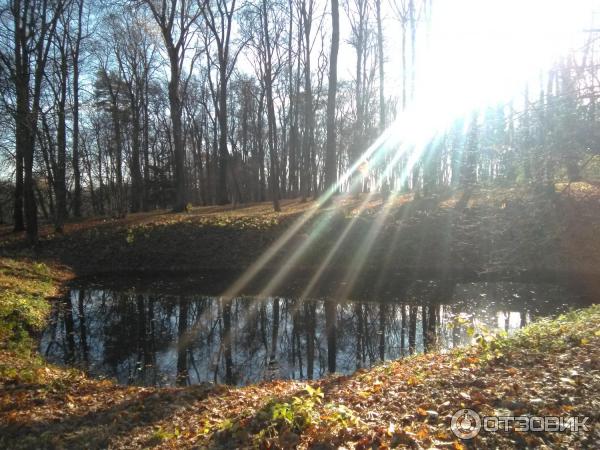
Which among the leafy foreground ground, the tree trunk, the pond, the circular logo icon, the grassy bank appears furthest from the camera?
the tree trunk

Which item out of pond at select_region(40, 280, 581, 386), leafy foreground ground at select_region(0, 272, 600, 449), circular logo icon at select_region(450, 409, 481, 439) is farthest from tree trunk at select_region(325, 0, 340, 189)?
circular logo icon at select_region(450, 409, 481, 439)

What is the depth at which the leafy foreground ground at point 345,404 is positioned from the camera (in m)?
4.00

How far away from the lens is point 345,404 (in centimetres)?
502

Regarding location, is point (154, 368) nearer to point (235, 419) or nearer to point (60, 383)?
point (60, 383)

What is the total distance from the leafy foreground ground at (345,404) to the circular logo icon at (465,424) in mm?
70

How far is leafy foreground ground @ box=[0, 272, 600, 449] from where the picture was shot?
400cm

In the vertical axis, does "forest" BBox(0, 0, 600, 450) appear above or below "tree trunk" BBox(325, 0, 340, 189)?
below

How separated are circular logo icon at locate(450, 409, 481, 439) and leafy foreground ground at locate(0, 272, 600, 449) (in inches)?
2.8

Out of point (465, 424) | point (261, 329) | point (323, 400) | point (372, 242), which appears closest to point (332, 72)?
point (372, 242)

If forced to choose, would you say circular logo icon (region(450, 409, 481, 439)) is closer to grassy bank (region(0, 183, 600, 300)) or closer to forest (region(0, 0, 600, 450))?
forest (region(0, 0, 600, 450))

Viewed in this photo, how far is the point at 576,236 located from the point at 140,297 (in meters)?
15.1

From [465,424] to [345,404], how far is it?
1480 millimetres

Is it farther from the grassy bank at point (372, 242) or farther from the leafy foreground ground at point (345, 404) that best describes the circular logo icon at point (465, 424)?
the grassy bank at point (372, 242)

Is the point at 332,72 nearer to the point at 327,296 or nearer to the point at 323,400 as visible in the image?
the point at 327,296
